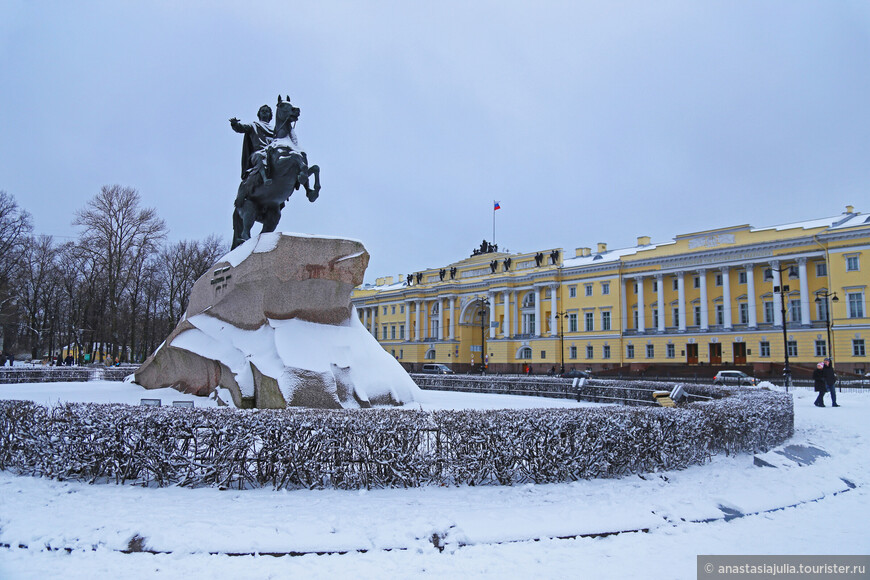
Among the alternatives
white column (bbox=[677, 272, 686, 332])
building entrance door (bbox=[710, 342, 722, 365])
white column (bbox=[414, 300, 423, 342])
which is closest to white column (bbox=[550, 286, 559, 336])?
white column (bbox=[677, 272, 686, 332])

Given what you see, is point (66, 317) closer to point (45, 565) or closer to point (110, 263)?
point (110, 263)

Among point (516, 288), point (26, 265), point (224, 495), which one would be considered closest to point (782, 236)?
point (516, 288)

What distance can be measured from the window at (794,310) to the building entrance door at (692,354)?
8.52 m

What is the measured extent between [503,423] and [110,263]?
1556 inches

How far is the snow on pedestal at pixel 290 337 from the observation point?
1163 cm

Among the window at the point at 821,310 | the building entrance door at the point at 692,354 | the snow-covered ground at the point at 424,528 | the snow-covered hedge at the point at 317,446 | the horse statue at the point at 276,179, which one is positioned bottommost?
the snow-covered ground at the point at 424,528

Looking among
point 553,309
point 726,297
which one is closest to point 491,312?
point 553,309

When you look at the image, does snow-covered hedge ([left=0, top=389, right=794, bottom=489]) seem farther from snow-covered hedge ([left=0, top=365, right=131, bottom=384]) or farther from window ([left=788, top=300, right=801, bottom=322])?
window ([left=788, top=300, right=801, bottom=322])

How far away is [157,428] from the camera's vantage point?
6855 mm

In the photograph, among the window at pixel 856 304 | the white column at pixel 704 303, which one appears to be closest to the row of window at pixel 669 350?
the window at pixel 856 304

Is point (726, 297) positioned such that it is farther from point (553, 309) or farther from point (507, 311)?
point (507, 311)

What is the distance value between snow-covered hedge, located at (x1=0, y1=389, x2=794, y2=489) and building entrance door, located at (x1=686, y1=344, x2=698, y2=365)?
175 feet

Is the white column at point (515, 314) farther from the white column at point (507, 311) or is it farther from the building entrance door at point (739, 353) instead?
the building entrance door at point (739, 353)

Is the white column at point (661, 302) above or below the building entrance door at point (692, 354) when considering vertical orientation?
above
